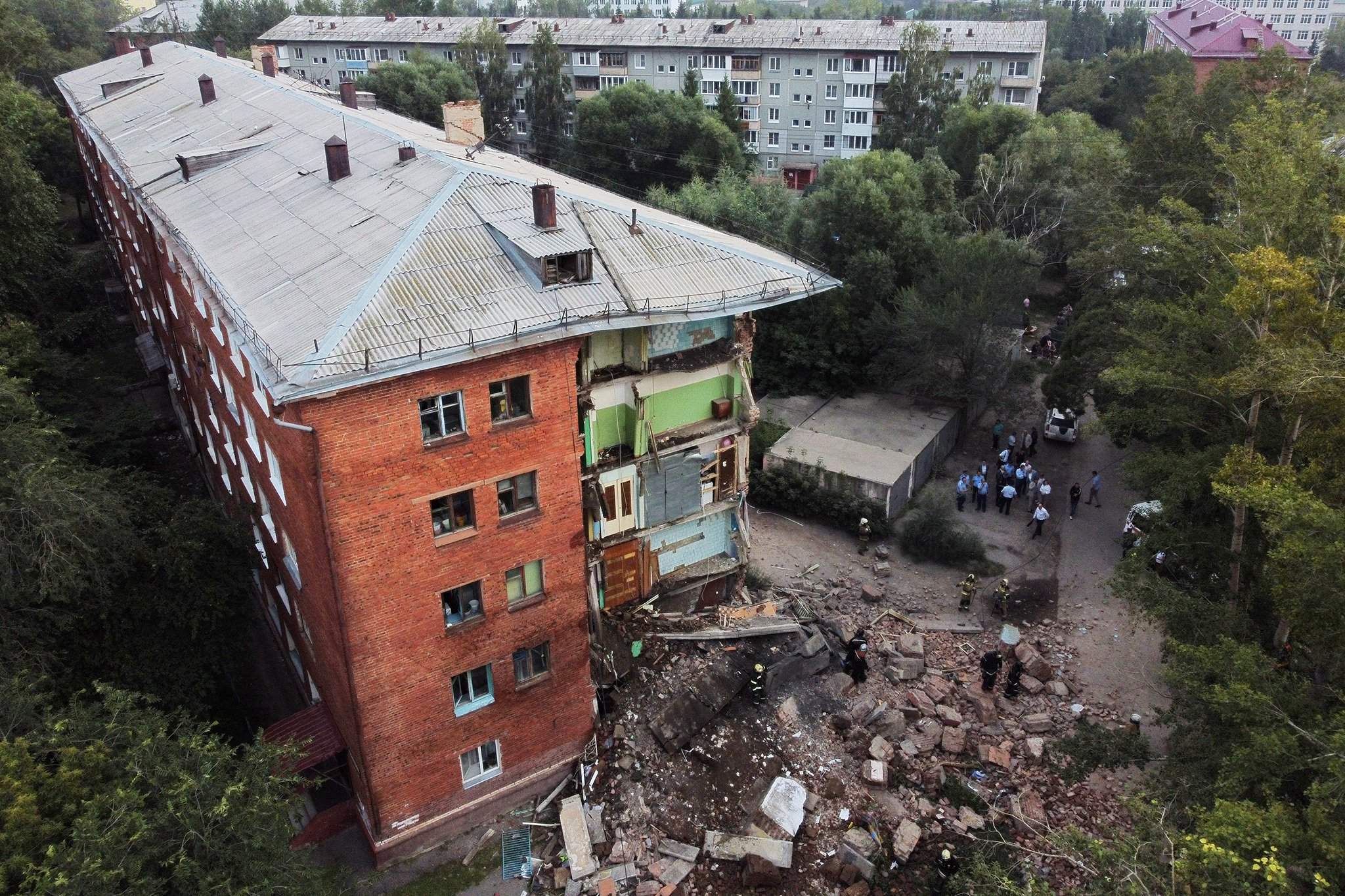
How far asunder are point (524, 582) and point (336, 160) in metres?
11.7

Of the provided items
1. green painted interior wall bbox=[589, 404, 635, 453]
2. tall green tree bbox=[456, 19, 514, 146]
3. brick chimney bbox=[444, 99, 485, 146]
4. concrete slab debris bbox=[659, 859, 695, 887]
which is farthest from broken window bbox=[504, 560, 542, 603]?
tall green tree bbox=[456, 19, 514, 146]

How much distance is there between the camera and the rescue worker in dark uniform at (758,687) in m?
20.5

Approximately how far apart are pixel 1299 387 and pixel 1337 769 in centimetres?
639

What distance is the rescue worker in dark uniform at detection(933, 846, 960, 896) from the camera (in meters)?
17.4

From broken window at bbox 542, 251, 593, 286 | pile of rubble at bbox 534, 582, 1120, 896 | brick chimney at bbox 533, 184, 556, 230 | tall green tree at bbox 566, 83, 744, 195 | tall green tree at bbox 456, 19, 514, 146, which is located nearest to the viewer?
broken window at bbox 542, 251, 593, 286

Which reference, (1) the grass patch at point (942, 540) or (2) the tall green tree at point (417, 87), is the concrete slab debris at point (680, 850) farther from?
(2) the tall green tree at point (417, 87)

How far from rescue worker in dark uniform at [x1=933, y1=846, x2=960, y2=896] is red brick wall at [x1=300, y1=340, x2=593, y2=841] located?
7947 mm

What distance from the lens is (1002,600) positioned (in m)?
26.0

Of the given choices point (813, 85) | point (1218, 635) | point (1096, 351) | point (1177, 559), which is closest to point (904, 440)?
point (1096, 351)

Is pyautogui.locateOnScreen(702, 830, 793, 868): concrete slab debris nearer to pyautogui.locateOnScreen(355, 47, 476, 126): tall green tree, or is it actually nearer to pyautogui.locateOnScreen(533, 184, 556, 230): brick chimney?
pyautogui.locateOnScreen(533, 184, 556, 230): brick chimney

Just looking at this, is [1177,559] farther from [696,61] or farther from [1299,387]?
[696,61]

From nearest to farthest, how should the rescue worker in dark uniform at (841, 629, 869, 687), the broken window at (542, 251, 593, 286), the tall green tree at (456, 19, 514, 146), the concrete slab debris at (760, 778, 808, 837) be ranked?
the broken window at (542, 251, 593, 286), the concrete slab debris at (760, 778, 808, 837), the rescue worker in dark uniform at (841, 629, 869, 687), the tall green tree at (456, 19, 514, 146)

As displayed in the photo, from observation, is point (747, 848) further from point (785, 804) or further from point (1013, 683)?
point (1013, 683)

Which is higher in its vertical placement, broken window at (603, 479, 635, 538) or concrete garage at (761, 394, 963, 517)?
broken window at (603, 479, 635, 538)
